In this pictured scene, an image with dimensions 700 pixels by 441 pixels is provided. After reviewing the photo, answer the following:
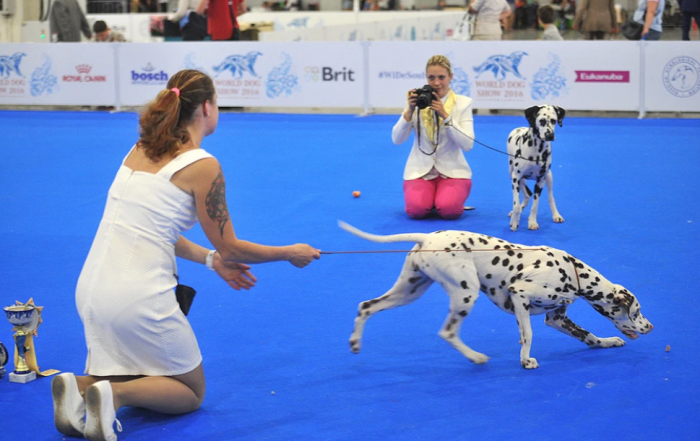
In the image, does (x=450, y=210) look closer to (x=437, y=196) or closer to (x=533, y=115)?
(x=437, y=196)

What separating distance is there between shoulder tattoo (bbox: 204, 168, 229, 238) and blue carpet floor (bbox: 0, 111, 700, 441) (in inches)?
34.4

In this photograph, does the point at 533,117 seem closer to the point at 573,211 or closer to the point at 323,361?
the point at 573,211

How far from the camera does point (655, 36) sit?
1424 centimetres

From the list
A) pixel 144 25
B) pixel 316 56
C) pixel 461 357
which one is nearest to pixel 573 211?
pixel 461 357

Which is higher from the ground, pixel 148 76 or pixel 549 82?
pixel 148 76

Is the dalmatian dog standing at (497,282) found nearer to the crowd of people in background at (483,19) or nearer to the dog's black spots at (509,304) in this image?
the dog's black spots at (509,304)

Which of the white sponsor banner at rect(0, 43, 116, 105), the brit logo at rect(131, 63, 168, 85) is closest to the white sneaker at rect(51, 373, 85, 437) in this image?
the brit logo at rect(131, 63, 168, 85)

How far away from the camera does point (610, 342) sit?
4.29 metres

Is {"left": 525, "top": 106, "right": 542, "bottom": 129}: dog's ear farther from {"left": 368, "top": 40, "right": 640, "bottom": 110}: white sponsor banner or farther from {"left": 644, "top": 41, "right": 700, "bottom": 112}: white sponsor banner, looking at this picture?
{"left": 644, "top": 41, "right": 700, "bottom": 112}: white sponsor banner

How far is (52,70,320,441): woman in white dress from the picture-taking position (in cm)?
331

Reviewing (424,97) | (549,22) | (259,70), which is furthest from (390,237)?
(259,70)

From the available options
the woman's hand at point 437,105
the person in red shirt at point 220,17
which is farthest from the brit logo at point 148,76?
the woman's hand at point 437,105

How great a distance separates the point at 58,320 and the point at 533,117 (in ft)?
13.2

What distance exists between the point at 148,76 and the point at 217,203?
12.1 metres
